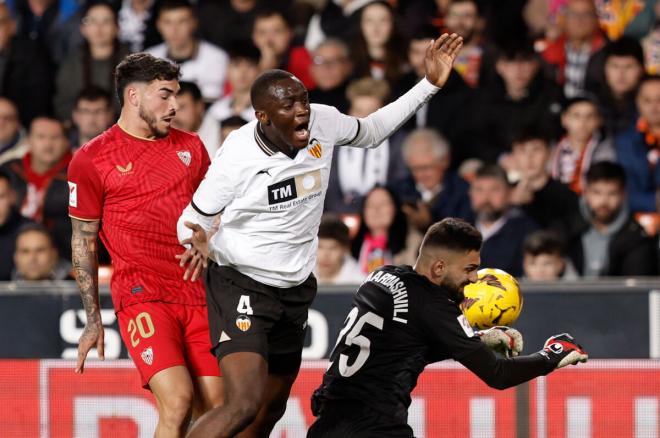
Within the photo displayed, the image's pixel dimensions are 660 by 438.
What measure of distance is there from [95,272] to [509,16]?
5.67 meters

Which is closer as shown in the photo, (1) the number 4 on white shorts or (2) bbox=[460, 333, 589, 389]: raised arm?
(2) bbox=[460, 333, 589, 389]: raised arm

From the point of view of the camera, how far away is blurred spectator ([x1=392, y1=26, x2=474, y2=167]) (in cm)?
1002

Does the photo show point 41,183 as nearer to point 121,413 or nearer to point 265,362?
point 121,413

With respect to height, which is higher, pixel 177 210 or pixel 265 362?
pixel 177 210

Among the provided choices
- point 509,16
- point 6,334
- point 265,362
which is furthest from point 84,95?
point 265,362

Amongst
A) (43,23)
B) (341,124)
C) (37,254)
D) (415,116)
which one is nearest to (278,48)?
(415,116)

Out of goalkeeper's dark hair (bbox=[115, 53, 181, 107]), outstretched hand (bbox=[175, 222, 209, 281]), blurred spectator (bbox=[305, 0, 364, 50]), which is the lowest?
outstretched hand (bbox=[175, 222, 209, 281])

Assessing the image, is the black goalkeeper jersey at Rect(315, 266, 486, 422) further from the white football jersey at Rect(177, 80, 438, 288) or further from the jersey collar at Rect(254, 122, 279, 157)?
the jersey collar at Rect(254, 122, 279, 157)

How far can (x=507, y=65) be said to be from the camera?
33.2 ft

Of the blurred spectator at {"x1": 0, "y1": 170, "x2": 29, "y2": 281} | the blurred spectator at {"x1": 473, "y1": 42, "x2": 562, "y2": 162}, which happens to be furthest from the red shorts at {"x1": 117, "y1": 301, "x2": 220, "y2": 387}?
the blurred spectator at {"x1": 473, "y1": 42, "x2": 562, "y2": 162}

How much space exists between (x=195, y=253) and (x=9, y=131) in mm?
5462

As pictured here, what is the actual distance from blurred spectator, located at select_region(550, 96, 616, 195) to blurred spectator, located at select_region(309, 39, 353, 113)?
71.6 inches

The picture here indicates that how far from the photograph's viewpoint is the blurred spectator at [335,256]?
352 inches

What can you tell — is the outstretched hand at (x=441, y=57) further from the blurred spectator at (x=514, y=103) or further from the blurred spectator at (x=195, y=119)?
the blurred spectator at (x=195, y=119)
